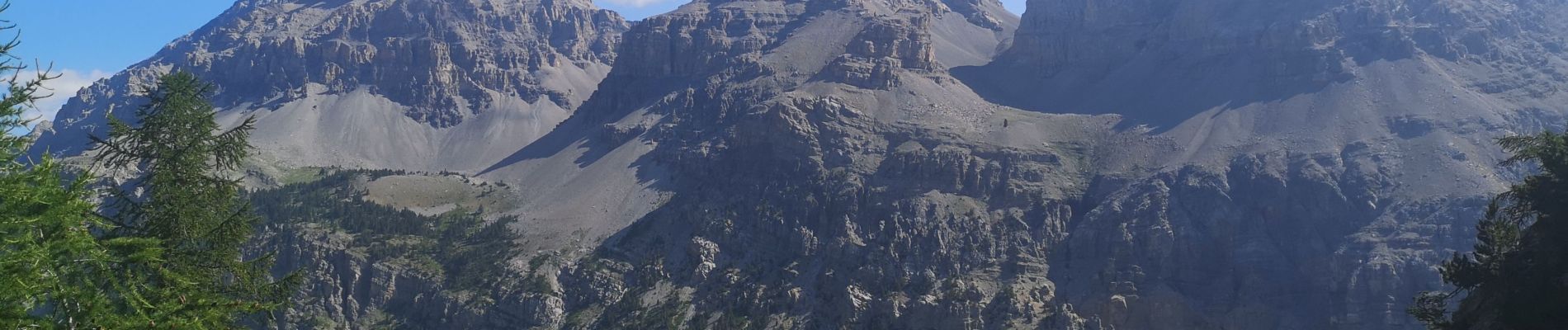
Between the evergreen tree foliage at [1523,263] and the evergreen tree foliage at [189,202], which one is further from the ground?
the evergreen tree foliage at [189,202]

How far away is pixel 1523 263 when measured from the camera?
4934 cm

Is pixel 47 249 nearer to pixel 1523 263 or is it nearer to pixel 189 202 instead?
pixel 189 202

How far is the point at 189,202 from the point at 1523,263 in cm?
5126

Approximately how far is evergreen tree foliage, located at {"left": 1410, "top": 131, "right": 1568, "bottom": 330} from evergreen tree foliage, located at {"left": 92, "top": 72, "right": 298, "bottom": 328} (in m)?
45.6

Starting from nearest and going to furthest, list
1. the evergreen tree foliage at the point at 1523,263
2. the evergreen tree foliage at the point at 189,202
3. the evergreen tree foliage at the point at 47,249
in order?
the evergreen tree foliage at the point at 47,249
the evergreen tree foliage at the point at 189,202
the evergreen tree foliage at the point at 1523,263

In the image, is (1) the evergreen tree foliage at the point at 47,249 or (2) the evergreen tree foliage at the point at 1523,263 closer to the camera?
(1) the evergreen tree foliage at the point at 47,249

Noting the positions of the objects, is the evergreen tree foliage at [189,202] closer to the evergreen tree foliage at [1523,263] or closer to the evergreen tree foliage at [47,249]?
the evergreen tree foliage at [47,249]

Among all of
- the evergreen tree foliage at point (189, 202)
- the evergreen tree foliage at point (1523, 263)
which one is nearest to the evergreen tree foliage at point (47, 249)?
the evergreen tree foliage at point (189, 202)

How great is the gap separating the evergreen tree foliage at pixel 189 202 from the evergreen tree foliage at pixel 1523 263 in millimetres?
45564

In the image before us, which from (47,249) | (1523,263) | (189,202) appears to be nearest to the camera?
(47,249)

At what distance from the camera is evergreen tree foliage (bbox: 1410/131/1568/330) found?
45594 millimetres

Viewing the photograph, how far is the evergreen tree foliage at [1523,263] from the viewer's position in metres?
45.6

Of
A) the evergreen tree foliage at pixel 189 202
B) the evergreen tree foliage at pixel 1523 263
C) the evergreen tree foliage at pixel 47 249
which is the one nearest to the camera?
the evergreen tree foliage at pixel 47 249

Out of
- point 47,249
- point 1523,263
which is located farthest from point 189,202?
point 1523,263
